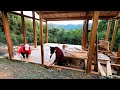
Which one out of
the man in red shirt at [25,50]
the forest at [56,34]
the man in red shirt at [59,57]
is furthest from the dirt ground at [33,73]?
the forest at [56,34]

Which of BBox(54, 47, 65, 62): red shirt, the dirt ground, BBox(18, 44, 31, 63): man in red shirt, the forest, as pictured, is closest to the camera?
the dirt ground

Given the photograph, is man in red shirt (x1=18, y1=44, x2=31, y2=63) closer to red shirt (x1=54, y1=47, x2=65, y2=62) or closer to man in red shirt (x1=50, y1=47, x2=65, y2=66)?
man in red shirt (x1=50, y1=47, x2=65, y2=66)

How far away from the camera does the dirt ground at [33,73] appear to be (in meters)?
5.59

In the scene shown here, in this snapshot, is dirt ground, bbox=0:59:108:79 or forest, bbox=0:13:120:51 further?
forest, bbox=0:13:120:51

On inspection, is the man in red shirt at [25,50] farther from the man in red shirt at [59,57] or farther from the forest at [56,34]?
the forest at [56,34]

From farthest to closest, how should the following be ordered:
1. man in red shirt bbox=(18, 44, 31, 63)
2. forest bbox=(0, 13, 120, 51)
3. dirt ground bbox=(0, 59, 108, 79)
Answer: forest bbox=(0, 13, 120, 51)
man in red shirt bbox=(18, 44, 31, 63)
dirt ground bbox=(0, 59, 108, 79)

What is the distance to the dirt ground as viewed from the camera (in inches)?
220

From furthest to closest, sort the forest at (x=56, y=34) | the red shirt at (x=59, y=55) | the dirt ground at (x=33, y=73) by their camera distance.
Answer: the forest at (x=56, y=34) → the red shirt at (x=59, y=55) → the dirt ground at (x=33, y=73)

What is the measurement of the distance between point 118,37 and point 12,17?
11.7m

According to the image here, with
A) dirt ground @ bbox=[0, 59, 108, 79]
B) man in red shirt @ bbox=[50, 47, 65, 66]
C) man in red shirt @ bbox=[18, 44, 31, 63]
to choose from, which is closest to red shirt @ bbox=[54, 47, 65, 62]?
man in red shirt @ bbox=[50, 47, 65, 66]

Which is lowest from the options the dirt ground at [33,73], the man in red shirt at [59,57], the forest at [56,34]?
the dirt ground at [33,73]

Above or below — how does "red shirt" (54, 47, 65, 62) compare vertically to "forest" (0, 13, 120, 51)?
below
